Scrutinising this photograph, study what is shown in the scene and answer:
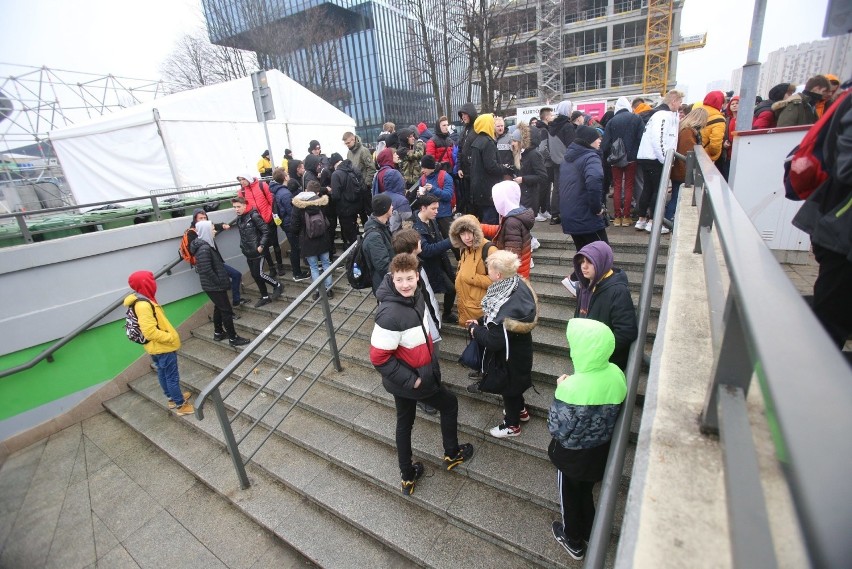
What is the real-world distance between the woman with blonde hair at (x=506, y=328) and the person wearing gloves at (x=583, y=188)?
1840 mm

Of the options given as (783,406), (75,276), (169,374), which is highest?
(783,406)

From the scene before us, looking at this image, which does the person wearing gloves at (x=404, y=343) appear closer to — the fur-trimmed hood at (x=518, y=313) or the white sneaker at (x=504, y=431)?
the fur-trimmed hood at (x=518, y=313)

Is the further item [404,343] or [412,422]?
[412,422]

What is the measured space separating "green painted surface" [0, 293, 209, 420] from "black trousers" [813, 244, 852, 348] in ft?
27.9

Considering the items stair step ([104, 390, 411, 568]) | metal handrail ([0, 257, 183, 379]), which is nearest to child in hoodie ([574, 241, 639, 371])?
stair step ([104, 390, 411, 568])

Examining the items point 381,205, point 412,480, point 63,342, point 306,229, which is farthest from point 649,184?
point 63,342

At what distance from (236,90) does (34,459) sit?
968 centimetres

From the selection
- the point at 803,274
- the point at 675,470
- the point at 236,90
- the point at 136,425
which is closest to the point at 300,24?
the point at 236,90

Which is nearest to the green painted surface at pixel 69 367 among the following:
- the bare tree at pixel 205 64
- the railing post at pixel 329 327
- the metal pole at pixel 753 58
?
the railing post at pixel 329 327

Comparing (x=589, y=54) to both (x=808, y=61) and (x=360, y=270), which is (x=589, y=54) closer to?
(x=808, y=61)

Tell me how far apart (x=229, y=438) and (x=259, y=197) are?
4.56 m

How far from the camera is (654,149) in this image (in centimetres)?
529

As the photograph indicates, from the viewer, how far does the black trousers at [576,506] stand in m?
2.60

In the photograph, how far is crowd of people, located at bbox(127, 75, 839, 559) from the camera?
8.70 feet
